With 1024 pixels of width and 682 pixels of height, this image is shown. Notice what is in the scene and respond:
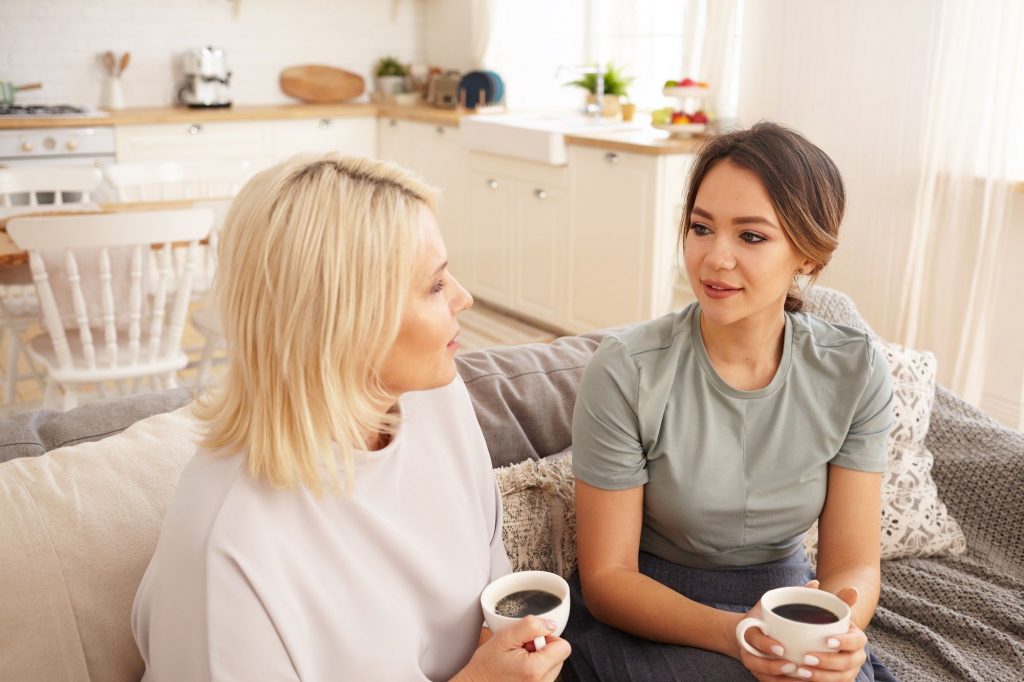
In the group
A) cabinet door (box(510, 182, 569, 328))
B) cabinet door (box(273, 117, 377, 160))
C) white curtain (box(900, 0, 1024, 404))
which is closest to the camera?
white curtain (box(900, 0, 1024, 404))

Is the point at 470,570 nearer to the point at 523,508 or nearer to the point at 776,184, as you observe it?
the point at 523,508

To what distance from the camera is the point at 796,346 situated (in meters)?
1.62

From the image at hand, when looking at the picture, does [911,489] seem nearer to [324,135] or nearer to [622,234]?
[622,234]

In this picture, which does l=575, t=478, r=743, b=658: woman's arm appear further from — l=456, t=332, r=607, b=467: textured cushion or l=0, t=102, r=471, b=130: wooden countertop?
l=0, t=102, r=471, b=130: wooden countertop

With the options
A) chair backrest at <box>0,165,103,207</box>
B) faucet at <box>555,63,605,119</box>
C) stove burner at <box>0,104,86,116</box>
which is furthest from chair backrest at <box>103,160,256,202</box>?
faucet at <box>555,63,605,119</box>

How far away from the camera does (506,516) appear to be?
1638 millimetres

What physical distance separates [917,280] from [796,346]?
7.97ft

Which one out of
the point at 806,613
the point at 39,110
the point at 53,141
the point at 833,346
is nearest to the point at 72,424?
the point at 806,613

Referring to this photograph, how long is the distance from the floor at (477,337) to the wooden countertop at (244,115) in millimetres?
1052

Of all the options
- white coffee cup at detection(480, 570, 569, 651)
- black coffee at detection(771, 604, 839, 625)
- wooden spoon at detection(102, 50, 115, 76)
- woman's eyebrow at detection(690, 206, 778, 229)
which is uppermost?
wooden spoon at detection(102, 50, 115, 76)

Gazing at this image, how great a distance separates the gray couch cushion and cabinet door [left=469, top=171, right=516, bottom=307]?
3661 mm

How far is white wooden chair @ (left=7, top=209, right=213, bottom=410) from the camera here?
2.74 m

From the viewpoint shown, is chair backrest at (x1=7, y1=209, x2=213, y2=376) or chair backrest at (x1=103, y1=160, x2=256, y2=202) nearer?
chair backrest at (x1=7, y1=209, x2=213, y2=376)

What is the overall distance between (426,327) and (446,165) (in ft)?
15.1
